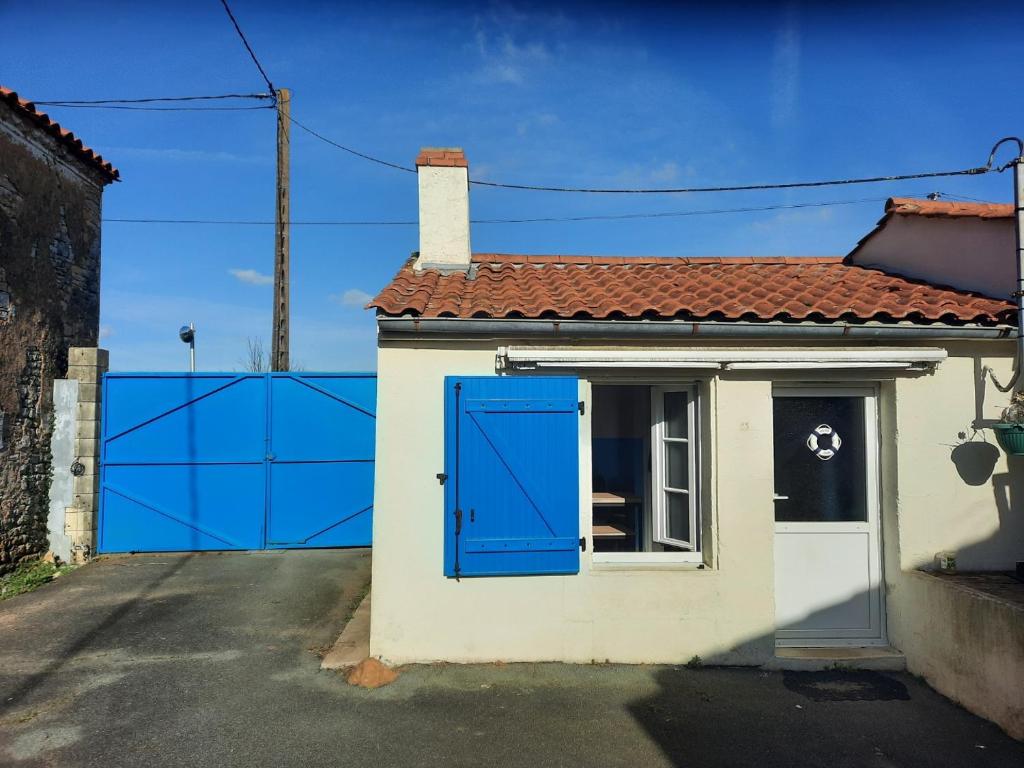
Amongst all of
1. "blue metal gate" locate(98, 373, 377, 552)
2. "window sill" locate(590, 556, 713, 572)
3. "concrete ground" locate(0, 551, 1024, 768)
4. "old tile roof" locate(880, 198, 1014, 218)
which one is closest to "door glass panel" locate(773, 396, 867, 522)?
"window sill" locate(590, 556, 713, 572)

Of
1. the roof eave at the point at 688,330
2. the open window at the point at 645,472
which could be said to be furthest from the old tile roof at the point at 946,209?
the open window at the point at 645,472

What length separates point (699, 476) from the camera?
4.69 metres

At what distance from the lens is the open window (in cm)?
475

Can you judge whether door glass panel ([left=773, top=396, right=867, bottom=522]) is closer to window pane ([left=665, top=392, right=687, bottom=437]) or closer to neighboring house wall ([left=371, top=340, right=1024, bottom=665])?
neighboring house wall ([left=371, top=340, right=1024, bottom=665])

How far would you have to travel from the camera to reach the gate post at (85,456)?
24.1 ft

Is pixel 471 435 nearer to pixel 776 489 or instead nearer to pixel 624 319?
pixel 624 319

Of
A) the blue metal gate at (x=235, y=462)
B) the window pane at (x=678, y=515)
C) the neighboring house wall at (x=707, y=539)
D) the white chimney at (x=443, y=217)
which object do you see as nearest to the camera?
the neighboring house wall at (x=707, y=539)

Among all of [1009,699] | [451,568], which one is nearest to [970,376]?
[1009,699]

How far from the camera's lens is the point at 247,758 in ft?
11.0

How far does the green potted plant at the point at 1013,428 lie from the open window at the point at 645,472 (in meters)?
2.05

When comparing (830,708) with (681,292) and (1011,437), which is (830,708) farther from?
(681,292)

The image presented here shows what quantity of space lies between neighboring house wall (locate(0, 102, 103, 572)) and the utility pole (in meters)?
2.37

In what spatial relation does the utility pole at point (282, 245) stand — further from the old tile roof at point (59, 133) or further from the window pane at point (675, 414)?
the window pane at point (675, 414)

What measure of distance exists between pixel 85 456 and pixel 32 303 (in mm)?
1852
